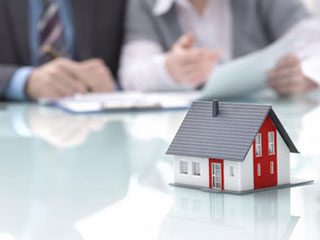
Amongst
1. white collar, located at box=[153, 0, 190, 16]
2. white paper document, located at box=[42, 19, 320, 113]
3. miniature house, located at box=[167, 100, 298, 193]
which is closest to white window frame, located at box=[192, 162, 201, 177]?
miniature house, located at box=[167, 100, 298, 193]

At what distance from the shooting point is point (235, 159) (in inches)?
18.3

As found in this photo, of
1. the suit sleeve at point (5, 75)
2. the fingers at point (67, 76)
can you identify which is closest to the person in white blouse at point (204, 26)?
the fingers at point (67, 76)

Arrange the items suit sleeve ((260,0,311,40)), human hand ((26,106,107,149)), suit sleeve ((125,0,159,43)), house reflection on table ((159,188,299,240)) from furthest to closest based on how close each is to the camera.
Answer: suit sleeve ((125,0,159,43)), suit sleeve ((260,0,311,40)), human hand ((26,106,107,149)), house reflection on table ((159,188,299,240))

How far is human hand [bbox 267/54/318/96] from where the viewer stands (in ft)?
4.74

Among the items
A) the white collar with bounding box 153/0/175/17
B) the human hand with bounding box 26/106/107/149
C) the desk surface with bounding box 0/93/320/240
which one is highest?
the white collar with bounding box 153/0/175/17

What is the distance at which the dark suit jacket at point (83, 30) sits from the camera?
1.75 meters

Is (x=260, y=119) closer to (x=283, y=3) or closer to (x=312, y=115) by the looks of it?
(x=312, y=115)

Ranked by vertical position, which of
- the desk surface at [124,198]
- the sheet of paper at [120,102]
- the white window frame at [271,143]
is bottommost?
the sheet of paper at [120,102]

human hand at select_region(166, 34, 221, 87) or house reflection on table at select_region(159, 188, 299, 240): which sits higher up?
house reflection on table at select_region(159, 188, 299, 240)

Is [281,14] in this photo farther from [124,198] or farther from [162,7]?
[124,198]

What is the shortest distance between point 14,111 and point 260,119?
875 mm

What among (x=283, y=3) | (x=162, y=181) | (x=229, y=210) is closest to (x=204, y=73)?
(x=283, y=3)

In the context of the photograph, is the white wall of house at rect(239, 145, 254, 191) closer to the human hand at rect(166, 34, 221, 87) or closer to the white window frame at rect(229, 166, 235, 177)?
the white window frame at rect(229, 166, 235, 177)

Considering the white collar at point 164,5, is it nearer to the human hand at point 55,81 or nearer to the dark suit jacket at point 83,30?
the dark suit jacket at point 83,30
